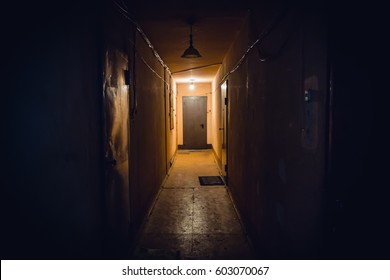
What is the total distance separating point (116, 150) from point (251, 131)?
162 centimetres

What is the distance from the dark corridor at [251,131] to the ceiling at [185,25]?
0.08 meters

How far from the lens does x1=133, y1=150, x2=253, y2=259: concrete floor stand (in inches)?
133

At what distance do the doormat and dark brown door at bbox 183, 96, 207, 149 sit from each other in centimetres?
560

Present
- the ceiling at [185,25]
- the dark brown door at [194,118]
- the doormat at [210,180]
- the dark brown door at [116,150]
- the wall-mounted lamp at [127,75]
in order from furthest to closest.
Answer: the dark brown door at [194,118] < the doormat at [210,180] < the ceiling at [185,25] < the wall-mounted lamp at [127,75] < the dark brown door at [116,150]

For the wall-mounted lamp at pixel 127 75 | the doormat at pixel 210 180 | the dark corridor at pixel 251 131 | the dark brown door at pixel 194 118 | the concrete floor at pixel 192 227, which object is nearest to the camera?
the dark corridor at pixel 251 131

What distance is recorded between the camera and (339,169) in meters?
1.57

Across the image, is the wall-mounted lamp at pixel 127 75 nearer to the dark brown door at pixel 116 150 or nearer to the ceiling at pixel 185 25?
the dark brown door at pixel 116 150

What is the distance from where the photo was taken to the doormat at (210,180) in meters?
6.72

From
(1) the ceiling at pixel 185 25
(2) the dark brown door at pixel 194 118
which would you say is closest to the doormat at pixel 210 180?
(1) the ceiling at pixel 185 25

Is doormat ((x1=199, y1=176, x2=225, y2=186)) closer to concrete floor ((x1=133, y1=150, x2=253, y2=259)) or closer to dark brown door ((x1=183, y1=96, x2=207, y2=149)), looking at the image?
concrete floor ((x1=133, y1=150, x2=253, y2=259))

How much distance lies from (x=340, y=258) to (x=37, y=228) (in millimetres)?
1697

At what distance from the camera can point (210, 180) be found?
7.04 metres

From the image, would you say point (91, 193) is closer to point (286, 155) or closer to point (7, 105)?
point (7, 105)

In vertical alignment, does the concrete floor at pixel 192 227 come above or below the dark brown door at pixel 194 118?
below
